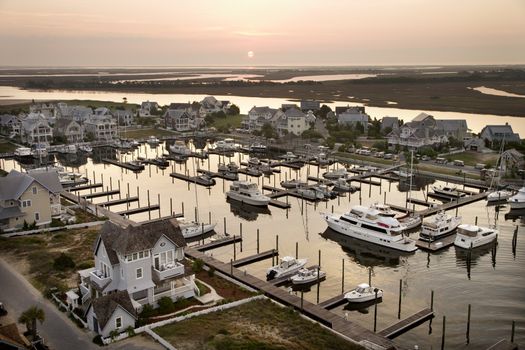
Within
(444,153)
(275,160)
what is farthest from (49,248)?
(444,153)

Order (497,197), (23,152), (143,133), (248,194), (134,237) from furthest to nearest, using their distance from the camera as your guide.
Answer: (143,133) → (23,152) → (248,194) → (497,197) → (134,237)

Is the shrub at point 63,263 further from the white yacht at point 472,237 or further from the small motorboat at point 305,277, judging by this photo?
the white yacht at point 472,237

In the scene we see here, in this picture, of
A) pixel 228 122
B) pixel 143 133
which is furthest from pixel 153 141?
pixel 228 122

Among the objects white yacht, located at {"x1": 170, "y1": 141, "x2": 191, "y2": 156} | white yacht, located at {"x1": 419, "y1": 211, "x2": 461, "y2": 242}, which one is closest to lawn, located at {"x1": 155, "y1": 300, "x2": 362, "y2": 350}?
white yacht, located at {"x1": 419, "y1": 211, "x2": 461, "y2": 242}

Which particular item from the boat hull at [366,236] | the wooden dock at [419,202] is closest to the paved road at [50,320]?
the boat hull at [366,236]

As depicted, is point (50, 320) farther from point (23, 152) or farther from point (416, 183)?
point (23, 152)

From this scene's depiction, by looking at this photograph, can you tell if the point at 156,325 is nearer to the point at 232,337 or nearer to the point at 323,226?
the point at 232,337

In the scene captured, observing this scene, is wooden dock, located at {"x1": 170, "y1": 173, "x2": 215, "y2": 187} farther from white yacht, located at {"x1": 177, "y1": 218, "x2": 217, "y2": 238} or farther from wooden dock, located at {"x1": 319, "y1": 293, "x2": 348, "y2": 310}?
wooden dock, located at {"x1": 319, "y1": 293, "x2": 348, "y2": 310}
